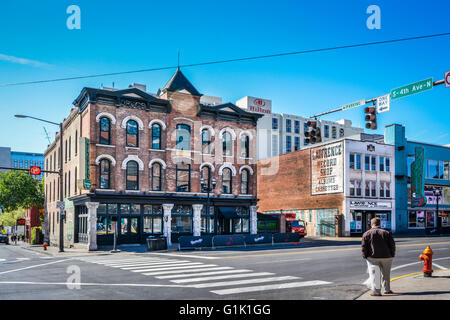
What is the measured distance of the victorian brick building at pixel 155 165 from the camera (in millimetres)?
33156

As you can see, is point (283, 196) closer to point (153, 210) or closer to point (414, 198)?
point (414, 198)

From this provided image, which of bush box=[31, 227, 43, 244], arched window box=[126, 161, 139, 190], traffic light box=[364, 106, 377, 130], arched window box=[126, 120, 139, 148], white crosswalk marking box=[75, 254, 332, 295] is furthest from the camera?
bush box=[31, 227, 43, 244]

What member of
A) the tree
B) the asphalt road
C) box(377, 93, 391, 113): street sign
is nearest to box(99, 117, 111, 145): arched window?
the asphalt road

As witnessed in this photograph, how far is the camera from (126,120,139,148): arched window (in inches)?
1367

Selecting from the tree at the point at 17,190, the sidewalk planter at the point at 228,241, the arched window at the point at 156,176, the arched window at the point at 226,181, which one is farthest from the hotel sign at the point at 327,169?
the tree at the point at 17,190

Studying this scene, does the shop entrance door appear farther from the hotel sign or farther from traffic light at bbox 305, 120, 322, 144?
the hotel sign

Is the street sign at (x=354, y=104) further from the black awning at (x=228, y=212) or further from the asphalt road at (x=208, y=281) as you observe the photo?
the black awning at (x=228, y=212)

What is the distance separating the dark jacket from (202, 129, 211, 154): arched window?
28645mm

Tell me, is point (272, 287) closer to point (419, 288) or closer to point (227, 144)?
point (419, 288)

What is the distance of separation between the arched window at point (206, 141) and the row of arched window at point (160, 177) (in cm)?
151

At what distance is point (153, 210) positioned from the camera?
3534 centimetres

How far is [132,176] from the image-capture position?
34.7m

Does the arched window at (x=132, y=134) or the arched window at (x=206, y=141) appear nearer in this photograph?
the arched window at (x=132, y=134)

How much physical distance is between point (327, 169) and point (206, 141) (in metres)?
16.8
